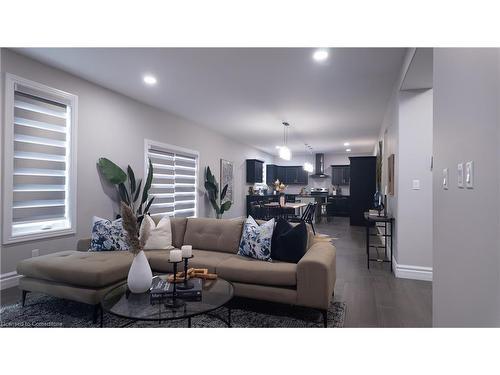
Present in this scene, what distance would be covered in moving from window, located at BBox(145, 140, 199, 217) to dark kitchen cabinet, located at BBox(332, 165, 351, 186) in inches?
277

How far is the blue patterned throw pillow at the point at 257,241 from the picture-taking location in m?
2.99

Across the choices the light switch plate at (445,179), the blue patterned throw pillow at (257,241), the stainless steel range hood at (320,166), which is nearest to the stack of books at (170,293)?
the blue patterned throw pillow at (257,241)

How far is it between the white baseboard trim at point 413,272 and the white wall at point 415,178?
0.04ft

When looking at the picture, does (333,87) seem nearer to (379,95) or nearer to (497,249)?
(379,95)

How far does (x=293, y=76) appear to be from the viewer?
3.79 meters

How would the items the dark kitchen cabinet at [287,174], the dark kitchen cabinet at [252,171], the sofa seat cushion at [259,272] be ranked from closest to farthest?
1. the sofa seat cushion at [259,272]
2. the dark kitchen cabinet at [252,171]
3. the dark kitchen cabinet at [287,174]

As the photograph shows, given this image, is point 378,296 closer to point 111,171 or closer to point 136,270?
point 136,270

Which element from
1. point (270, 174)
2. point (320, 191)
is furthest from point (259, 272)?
point (270, 174)

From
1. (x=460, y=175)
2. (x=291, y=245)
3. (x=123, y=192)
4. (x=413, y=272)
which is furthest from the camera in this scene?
(x=123, y=192)

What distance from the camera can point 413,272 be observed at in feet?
12.0

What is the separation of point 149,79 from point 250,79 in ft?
4.61

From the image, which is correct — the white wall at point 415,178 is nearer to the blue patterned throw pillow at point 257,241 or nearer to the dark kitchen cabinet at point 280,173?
the blue patterned throw pillow at point 257,241

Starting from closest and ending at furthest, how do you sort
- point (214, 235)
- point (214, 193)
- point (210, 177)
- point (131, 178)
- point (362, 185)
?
point (214, 235) < point (131, 178) < point (210, 177) < point (214, 193) < point (362, 185)
